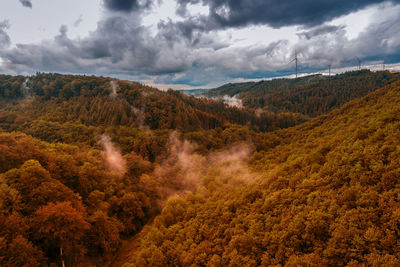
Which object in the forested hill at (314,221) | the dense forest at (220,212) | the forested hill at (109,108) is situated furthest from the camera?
the forested hill at (109,108)

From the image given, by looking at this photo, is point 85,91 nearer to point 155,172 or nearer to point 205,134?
point 205,134

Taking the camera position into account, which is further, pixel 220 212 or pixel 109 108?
pixel 109 108

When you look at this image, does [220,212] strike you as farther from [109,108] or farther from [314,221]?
[109,108]

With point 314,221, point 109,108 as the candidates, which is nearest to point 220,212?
point 314,221

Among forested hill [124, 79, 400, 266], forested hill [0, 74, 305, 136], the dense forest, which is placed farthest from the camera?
forested hill [0, 74, 305, 136]

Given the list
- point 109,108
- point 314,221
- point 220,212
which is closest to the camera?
point 314,221

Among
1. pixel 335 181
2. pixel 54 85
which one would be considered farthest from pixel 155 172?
pixel 54 85

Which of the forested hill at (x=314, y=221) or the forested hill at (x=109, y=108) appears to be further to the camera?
the forested hill at (x=109, y=108)

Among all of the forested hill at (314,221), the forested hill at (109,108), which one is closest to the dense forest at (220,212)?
the forested hill at (314,221)

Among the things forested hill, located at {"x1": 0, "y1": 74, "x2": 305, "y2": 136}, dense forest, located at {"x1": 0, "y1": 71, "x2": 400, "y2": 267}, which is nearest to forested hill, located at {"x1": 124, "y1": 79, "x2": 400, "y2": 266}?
dense forest, located at {"x1": 0, "y1": 71, "x2": 400, "y2": 267}

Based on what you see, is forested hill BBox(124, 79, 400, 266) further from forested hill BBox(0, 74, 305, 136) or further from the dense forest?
forested hill BBox(0, 74, 305, 136)

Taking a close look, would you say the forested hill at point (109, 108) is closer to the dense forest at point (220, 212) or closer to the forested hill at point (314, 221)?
the dense forest at point (220, 212)
